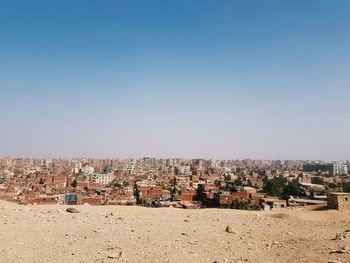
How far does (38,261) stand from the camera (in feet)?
19.8

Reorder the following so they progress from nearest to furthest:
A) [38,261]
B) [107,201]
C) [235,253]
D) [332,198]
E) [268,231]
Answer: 1. [38,261]
2. [235,253]
3. [268,231]
4. [332,198]
5. [107,201]

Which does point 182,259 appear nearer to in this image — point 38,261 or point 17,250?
point 38,261

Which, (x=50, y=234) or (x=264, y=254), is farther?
(x=50, y=234)

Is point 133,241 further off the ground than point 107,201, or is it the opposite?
point 133,241

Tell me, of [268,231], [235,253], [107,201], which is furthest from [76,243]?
[107,201]

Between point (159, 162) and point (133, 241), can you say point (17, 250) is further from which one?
point (159, 162)

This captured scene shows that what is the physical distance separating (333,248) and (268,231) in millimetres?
2604

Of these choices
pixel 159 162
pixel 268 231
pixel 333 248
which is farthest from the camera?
pixel 159 162

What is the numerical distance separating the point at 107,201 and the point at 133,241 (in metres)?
30.0

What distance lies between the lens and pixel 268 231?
9375mm

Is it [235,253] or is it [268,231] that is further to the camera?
[268,231]

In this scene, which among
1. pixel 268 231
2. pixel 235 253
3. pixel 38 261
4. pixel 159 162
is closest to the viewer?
pixel 38 261

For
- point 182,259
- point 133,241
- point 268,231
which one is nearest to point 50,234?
point 133,241

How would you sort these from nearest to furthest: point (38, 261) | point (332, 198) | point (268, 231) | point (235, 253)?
point (38, 261), point (235, 253), point (268, 231), point (332, 198)
